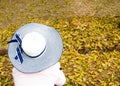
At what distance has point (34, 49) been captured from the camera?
8.23ft

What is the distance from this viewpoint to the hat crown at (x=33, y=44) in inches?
98.2

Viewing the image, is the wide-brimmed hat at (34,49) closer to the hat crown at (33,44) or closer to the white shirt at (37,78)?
the hat crown at (33,44)

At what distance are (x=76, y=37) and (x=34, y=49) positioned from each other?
2.63m

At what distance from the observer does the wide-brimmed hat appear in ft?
8.25

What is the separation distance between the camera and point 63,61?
4.58m

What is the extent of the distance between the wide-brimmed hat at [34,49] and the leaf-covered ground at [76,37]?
1625 millimetres

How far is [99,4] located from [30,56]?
3672 millimetres

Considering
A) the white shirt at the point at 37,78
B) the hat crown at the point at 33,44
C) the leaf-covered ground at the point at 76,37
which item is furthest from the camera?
the leaf-covered ground at the point at 76,37

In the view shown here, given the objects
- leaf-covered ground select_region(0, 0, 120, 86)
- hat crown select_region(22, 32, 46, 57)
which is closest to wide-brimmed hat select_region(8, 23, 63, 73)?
hat crown select_region(22, 32, 46, 57)

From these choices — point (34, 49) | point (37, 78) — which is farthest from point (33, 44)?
point (37, 78)

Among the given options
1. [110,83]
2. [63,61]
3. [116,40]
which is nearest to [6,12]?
[63,61]

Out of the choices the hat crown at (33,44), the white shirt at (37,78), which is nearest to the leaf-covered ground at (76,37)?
the white shirt at (37,78)

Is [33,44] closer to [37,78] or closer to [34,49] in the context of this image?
[34,49]

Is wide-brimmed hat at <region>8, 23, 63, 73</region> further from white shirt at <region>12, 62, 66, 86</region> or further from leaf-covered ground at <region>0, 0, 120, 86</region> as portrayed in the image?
leaf-covered ground at <region>0, 0, 120, 86</region>
